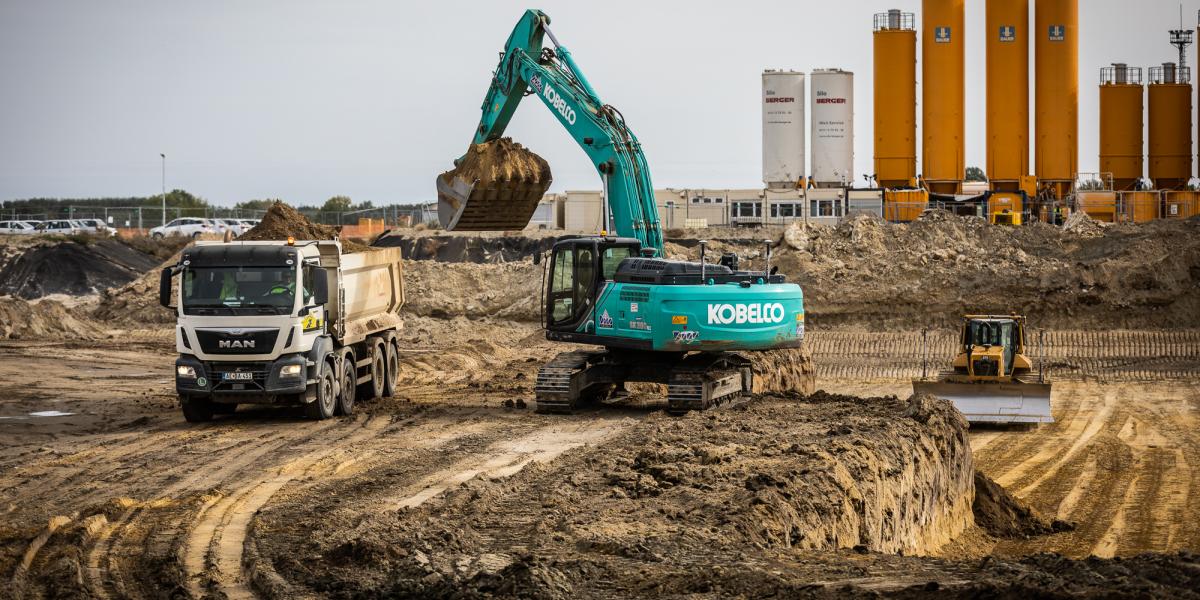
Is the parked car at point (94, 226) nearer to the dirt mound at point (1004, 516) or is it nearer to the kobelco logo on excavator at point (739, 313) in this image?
the kobelco logo on excavator at point (739, 313)

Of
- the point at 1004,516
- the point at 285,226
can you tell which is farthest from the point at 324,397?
the point at 285,226

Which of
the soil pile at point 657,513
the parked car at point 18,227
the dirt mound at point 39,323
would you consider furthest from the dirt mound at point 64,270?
the soil pile at point 657,513

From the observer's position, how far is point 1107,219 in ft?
156

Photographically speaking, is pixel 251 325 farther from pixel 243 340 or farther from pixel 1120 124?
pixel 1120 124

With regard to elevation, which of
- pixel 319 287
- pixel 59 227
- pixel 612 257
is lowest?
pixel 319 287

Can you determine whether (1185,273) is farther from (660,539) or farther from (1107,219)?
(660,539)

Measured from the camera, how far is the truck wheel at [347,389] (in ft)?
59.9

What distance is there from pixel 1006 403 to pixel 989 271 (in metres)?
14.7

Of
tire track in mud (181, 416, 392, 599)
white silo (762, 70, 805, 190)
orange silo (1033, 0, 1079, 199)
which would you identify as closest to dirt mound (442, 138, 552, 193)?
tire track in mud (181, 416, 392, 599)

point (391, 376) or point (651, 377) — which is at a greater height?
point (651, 377)

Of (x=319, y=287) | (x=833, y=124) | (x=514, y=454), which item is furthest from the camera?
(x=833, y=124)

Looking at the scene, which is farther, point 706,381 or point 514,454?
point 706,381

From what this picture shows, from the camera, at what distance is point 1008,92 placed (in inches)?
Answer: 1854

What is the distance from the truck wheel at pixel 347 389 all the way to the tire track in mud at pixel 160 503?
547 mm
